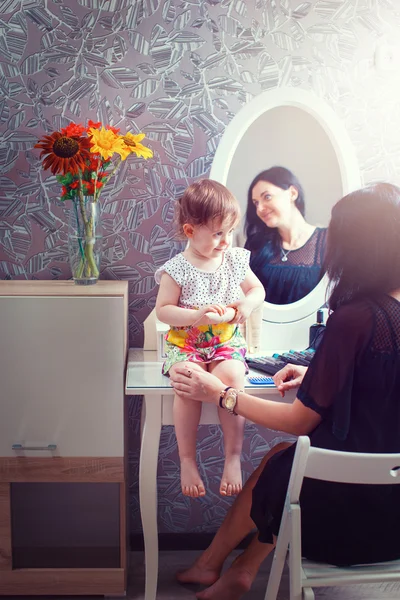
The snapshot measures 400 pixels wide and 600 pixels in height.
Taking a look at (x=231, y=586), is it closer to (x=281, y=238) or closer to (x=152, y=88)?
(x=281, y=238)

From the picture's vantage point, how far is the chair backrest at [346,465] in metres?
1.32

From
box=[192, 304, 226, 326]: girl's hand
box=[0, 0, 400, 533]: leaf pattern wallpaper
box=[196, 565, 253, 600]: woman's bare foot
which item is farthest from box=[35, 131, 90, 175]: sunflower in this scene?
box=[196, 565, 253, 600]: woman's bare foot

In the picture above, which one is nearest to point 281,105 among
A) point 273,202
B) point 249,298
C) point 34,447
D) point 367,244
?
point 273,202

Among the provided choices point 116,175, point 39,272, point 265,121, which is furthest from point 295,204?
point 39,272

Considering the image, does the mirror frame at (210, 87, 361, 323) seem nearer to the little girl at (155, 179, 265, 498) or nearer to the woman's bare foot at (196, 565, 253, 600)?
the little girl at (155, 179, 265, 498)

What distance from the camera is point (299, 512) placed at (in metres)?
1.40

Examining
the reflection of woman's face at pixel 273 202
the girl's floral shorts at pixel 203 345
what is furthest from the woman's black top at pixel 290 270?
the girl's floral shorts at pixel 203 345

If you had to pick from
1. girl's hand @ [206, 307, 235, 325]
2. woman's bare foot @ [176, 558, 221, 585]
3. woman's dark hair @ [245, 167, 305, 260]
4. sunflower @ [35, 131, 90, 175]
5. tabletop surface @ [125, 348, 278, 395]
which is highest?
sunflower @ [35, 131, 90, 175]

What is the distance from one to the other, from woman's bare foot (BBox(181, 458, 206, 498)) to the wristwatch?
0.82ft

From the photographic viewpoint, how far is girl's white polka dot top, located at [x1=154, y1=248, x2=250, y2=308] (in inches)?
80.7

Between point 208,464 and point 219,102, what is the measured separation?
1.39m

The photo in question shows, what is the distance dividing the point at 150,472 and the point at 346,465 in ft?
2.58

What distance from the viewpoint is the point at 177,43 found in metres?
2.26

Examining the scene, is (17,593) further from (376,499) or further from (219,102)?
(219,102)
